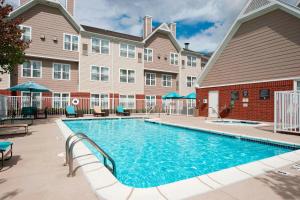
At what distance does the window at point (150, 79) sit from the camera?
27.4m

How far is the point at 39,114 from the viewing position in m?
18.9

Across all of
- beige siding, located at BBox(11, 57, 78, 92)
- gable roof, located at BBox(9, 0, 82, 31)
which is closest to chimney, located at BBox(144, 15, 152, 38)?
gable roof, located at BBox(9, 0, 82, 31)

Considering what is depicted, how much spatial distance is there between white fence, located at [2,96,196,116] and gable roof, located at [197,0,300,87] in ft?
23.5

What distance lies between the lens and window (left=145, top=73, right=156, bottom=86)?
27391 millimetres

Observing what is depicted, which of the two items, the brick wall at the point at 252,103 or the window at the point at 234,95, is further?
the window at the point at 234,95

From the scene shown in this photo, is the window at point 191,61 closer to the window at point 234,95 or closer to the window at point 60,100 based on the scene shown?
the window at point 234,95

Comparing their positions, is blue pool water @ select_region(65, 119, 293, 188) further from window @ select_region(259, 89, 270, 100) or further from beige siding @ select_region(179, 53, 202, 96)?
beige siding @ select_region(179, 53, 202, 96)

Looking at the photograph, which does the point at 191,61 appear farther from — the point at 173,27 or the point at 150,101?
the point at 150,101

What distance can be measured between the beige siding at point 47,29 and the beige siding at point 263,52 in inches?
702

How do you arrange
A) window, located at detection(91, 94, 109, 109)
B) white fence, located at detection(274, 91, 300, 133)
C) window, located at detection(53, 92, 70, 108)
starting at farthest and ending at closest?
1. window, located at detection(91, 94, 109, 109)
2. window, located at detection(53, 92, 70, 108)
3. white fence, located at detection(274, 91, 300, 133)

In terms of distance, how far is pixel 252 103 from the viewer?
14.8 m

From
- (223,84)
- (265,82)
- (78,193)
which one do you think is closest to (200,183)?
(78,193)

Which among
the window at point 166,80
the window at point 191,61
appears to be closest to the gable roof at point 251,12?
the window at point 166,80

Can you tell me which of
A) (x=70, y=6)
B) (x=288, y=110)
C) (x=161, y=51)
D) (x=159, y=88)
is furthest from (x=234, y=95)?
(x=70, y=6)
